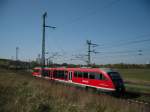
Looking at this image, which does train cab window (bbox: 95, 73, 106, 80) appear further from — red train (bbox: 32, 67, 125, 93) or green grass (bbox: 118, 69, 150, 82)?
green grass (bbox: 118, 69, 150, 82)

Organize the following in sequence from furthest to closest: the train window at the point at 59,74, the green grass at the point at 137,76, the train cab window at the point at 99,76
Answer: the green grass at the point at 137,76
the train window at the point at 59,74
the train cab window at the point at 99,76

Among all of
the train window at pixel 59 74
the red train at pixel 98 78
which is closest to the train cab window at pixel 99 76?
the red train at pixel 98 78

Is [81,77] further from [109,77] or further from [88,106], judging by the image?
[88,106]

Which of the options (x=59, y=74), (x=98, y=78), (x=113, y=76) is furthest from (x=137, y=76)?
(x=113, y=76)

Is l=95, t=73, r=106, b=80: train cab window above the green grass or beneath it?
above

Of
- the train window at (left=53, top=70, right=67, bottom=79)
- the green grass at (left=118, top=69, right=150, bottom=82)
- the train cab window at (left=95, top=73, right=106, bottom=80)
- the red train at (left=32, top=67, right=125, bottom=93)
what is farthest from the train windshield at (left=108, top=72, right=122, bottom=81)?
the green grass at (left=118, top=69, right=150, bottom=82)

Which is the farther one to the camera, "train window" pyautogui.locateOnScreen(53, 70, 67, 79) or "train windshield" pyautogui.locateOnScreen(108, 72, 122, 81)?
"train window" pyautogui.locateOnScreen(53, 70, 67, 79)

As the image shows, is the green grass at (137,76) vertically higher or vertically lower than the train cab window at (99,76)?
lower

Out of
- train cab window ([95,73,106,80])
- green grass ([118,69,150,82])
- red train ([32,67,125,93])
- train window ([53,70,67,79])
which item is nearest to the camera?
red train ([32,67,125,93])

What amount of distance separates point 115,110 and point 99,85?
10665 millimetres

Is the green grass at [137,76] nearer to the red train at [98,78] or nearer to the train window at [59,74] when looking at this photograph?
the train window at [59,74]

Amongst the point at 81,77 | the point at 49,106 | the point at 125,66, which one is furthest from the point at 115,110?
the point at 125,66

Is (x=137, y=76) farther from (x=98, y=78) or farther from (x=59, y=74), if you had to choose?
(x=98, y=78)

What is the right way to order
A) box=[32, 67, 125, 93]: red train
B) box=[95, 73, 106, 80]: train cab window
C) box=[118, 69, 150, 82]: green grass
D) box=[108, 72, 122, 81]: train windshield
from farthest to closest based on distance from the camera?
box=[118, 69, 150, 82]: green grass
box=[95, 73, 106, 80]: train cab window
box=[108, 72, 122, 81]: train windshield
box=[32, 67, 125, 93]: red train
